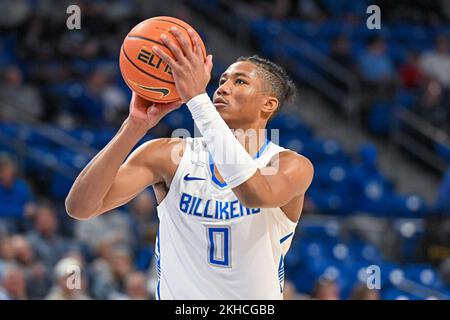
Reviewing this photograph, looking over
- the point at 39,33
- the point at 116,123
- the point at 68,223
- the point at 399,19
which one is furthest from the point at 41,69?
the point at 399,19

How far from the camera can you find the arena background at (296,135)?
787 centimetres

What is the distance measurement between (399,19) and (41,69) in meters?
5.46

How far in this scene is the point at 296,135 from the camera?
1097 centimetres

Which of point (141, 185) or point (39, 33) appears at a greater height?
point (39, 33)

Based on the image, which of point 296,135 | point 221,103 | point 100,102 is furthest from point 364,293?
point 100,102

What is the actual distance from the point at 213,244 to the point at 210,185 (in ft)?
0.90

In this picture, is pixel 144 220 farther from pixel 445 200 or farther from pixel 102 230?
pixel 445 200

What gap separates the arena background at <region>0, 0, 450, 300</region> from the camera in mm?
7871

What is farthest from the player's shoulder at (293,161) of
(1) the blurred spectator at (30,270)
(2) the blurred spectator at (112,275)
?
(1) the blurred spectator at (30,270)

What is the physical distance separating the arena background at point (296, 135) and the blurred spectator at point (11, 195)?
0.04 feet

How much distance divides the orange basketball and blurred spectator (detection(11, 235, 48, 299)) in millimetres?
3820

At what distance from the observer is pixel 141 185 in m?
3.89

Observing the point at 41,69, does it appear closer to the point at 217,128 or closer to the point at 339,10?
the point at 339,10

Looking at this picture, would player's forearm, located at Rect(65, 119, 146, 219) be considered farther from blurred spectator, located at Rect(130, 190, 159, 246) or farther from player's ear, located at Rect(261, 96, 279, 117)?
blurred spectator, located at Rect(130, 190, 159, 246)
